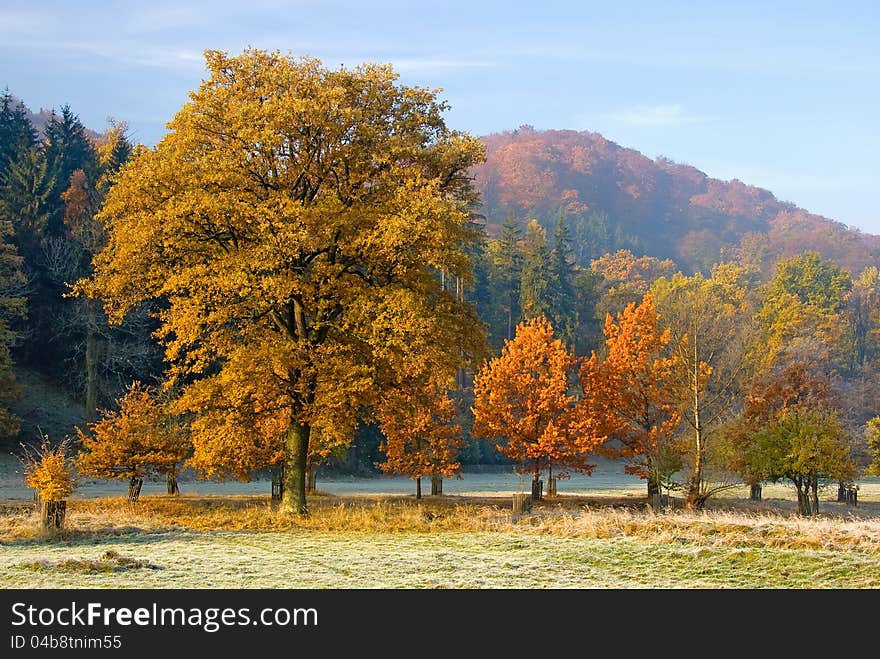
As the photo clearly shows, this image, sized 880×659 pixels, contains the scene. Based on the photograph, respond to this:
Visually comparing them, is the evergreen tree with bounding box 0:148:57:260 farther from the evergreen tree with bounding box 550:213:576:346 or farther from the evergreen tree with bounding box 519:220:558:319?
the evergreen tree with bounding box 550:213:576:346

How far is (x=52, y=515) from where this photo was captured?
22844mm

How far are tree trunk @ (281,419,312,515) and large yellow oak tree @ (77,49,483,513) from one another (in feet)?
0.24

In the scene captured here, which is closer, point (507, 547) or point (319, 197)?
point (507, 547)

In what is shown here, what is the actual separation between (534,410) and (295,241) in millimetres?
22593

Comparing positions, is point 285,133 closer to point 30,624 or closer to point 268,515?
point 268,515

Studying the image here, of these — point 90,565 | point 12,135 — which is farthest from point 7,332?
point 90,565

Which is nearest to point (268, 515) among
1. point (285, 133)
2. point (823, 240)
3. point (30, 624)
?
point (285, 133)

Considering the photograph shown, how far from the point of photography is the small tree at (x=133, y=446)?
Result: 31594mm

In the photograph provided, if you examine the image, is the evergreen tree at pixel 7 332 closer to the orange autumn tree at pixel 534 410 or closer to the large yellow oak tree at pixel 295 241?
the large yellow oak tree at pixel 295 241

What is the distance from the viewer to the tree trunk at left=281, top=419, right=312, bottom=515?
2845cm

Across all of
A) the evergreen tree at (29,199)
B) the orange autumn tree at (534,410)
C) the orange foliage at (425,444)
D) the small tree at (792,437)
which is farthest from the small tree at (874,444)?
the evergreen tree at (29,199)

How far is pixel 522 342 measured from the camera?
46.4m

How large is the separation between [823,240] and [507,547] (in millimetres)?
199436

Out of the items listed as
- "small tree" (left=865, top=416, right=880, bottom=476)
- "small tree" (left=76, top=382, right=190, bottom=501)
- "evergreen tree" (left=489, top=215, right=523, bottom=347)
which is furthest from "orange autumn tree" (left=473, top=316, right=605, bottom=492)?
"evergreen tree" (left=489, top=215, right=523, bottom=347)
